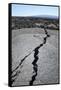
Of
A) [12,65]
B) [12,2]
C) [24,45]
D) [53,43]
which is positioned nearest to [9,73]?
[12,65]

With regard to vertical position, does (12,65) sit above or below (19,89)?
above

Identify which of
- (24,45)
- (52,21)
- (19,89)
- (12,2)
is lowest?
(19,89)

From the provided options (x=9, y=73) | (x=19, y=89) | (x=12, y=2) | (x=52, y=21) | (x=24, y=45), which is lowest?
(x=19, y=89)

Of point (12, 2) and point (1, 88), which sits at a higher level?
point (12, 2)

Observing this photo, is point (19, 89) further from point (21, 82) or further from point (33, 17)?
point (33, 17)

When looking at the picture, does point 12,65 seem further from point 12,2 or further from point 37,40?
point 12,2

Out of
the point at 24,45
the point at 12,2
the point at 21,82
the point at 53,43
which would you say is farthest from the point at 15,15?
the point at 21,82
